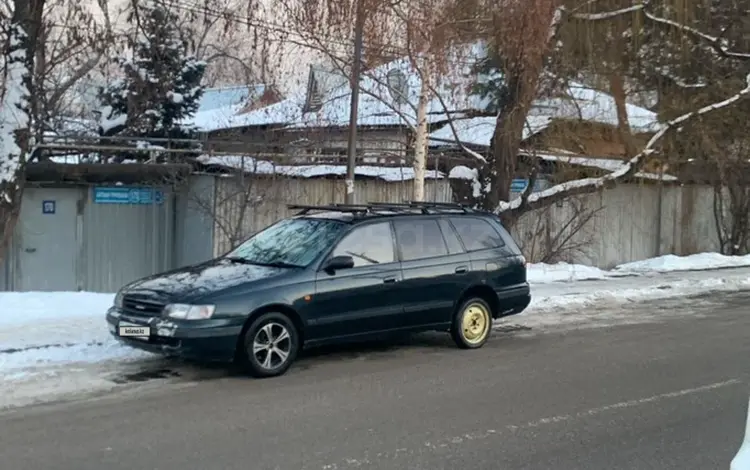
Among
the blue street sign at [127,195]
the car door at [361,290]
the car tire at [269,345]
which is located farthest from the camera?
the blue street sign at [127,195]

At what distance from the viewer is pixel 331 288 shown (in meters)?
9.04

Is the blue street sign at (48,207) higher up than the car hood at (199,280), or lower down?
higher up

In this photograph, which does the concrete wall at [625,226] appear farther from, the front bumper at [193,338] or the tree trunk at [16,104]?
the front bumper at [193,338]

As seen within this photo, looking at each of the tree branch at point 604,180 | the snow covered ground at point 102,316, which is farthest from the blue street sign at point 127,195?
the tree branch at point 604,180

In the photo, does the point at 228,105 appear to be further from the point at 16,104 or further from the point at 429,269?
the point at 429,269

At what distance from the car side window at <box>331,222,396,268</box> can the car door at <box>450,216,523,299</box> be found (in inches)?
45.1

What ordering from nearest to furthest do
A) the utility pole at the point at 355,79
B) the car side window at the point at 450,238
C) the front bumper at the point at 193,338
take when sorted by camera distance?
the front bumper at the point at 193,338
the car side window at the point at 450,238
the utility pole at the point at 355,79

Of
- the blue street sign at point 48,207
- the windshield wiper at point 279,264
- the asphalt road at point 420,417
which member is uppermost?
the blue street sign at point 48,207

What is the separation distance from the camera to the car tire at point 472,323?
10.3 meters

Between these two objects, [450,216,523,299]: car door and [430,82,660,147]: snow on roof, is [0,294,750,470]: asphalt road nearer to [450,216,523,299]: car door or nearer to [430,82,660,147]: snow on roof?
[450,216,523,299]: car door

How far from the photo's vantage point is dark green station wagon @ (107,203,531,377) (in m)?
8.27

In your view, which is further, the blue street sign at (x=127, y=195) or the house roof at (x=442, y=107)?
the house roof at (x=442, y=107)

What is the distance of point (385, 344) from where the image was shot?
1056 centimetres

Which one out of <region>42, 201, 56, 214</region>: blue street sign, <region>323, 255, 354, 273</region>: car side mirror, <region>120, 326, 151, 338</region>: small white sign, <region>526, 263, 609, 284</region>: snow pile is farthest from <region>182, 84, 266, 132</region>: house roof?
<region>120, 326, 151, 338</region>: small white sign
